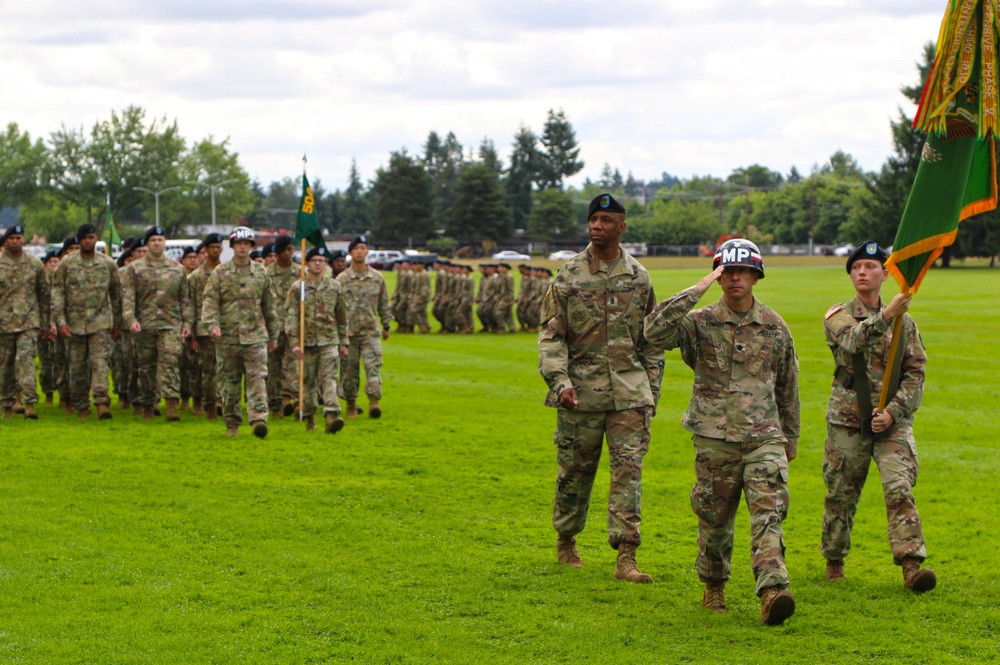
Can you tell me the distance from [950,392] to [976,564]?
11.9 metres

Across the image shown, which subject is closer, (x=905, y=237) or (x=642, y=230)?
(x=905, y=237)

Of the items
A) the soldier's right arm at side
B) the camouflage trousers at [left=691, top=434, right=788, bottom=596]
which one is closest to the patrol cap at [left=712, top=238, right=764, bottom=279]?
the camouflage trousers at [left=691, top=434, right=788, bottom=596]


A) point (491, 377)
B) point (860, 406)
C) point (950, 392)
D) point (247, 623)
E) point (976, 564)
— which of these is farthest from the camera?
point (491, 377)

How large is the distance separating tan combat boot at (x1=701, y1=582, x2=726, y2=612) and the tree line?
82.7 metres

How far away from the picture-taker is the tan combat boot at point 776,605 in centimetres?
722

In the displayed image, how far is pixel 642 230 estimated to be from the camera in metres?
123

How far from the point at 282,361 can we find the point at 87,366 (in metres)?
2.56

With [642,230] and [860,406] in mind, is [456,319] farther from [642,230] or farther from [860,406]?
[642,230]

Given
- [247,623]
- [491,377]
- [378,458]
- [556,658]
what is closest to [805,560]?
[556,658]

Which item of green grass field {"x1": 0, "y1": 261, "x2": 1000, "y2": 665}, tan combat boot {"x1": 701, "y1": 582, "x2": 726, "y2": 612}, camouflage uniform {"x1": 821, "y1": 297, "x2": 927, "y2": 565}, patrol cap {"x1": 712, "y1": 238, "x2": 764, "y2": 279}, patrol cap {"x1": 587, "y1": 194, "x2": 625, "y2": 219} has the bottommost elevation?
green grass field {"x1": 0, "y1": 261, "x2": 1000, "y2": 665}

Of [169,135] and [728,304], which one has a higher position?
[169,135]

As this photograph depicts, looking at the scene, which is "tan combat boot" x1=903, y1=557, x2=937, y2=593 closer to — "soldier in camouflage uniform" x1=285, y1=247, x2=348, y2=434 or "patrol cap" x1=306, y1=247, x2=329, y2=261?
"soldier in camouflage uniform" x1=285, y1=247, x2=348, y2=434

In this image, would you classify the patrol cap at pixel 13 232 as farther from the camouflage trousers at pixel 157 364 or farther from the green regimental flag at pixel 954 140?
the green regimental flag at pixel 954 140

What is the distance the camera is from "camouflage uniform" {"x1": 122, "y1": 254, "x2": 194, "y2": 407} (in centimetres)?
1599
